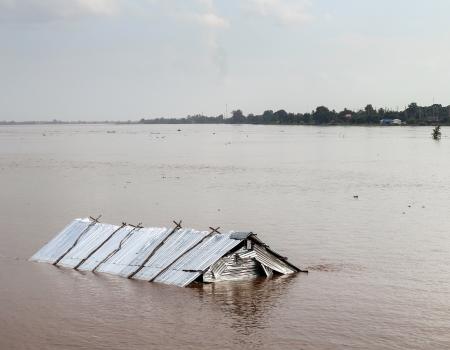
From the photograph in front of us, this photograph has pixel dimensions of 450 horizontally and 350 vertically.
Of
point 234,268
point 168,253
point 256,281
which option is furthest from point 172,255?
point 256,281

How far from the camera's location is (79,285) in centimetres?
2167

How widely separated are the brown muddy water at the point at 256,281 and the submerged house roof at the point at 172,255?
505 millimetres

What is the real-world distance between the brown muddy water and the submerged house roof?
505mm

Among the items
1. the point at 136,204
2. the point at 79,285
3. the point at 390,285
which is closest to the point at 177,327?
the point at 79,285

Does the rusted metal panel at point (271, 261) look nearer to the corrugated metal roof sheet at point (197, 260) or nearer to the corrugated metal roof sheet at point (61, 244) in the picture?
the corrugated metal roof sheet at point (197, 260)

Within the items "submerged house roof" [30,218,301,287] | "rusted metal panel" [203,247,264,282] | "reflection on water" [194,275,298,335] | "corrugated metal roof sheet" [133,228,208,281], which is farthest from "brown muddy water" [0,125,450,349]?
"corrugated metal roof sheet" [133,228,208,281]

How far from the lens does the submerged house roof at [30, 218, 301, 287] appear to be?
21.0 m

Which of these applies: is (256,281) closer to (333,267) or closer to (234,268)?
(234,268)

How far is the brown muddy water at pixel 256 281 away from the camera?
17688 mm

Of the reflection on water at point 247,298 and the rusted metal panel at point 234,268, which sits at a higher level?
the rusted metal panel at point 234,268

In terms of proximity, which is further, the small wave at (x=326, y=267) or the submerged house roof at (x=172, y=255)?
the small wave at (x=326, y=267)

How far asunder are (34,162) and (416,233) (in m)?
56.1

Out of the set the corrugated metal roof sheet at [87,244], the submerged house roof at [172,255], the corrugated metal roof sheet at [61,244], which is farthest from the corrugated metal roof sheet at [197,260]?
the corrugated metal roof sheet at [61,244]

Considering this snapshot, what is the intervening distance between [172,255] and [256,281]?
2.85m
